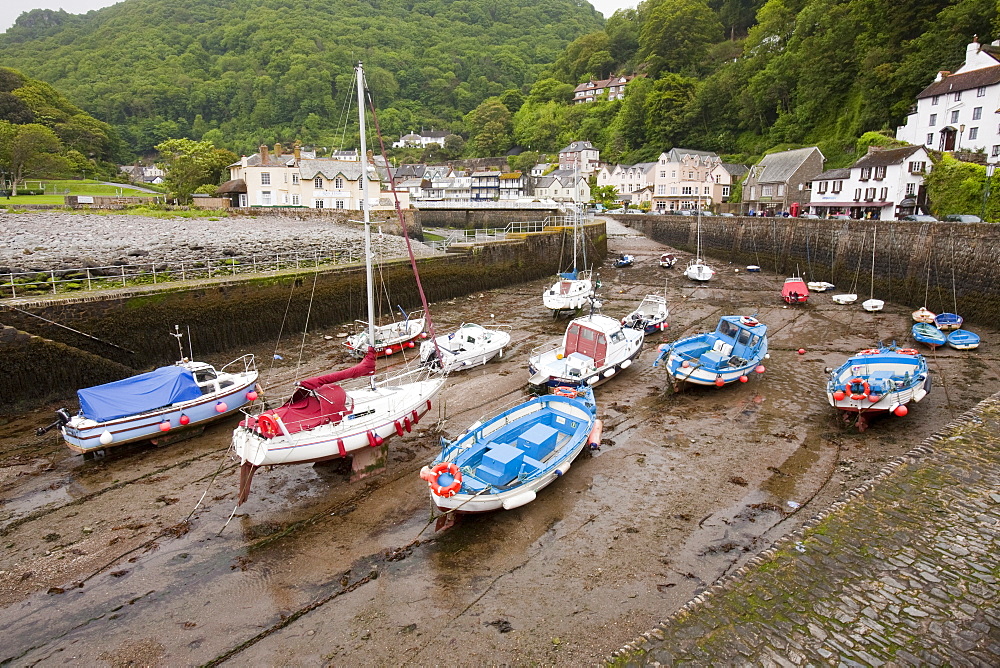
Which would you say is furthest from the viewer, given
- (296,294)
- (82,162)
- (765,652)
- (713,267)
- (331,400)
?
(82,162)

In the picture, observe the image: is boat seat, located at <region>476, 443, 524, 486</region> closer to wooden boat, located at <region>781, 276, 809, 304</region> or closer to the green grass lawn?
wooden boat, located at <region>781, 276, 809, 304</region>

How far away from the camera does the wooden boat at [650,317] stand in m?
23.0

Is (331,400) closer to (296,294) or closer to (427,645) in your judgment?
(427,645)

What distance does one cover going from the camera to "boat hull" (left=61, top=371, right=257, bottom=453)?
12188 mm

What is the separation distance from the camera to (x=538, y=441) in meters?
11.7

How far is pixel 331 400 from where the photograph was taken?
38.0 feet

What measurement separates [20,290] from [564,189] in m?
61.9

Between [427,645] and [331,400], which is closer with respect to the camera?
[427,645]

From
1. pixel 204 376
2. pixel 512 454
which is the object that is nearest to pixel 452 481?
pixel 512 454

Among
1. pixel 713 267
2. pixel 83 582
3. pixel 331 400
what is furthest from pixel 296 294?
pixel 713 267

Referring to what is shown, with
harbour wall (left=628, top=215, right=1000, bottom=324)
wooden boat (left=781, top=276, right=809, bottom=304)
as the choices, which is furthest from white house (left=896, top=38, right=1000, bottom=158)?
wooden boat (left=781, top=276, right=809, bottom=304)

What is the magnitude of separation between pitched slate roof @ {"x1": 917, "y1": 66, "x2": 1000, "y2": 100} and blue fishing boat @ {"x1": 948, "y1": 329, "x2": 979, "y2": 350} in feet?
89.7

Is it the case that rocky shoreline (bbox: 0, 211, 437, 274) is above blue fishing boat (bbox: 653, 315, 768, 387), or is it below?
above

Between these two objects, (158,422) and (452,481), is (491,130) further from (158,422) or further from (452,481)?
(452,481)
